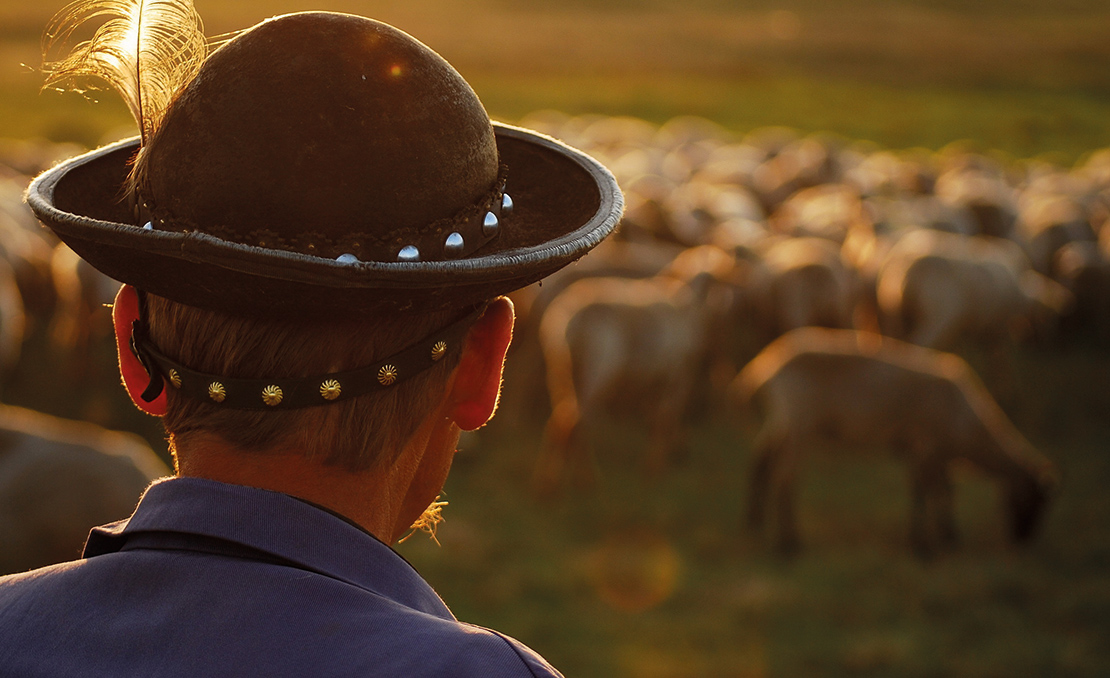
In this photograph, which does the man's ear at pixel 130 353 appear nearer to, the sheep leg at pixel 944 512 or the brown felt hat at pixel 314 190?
the brown felt hat at pixel 314 190

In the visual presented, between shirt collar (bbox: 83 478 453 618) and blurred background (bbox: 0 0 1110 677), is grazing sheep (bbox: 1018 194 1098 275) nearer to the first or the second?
blurred background (bbox: 0 0 1110 677)

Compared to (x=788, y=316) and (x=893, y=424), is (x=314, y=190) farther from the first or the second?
(x=788, y=316)

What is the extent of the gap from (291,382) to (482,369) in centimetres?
28

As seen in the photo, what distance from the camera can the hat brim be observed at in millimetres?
1121

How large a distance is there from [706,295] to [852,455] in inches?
85.9

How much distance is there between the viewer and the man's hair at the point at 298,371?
118 centimetres

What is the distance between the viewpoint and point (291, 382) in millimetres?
1168

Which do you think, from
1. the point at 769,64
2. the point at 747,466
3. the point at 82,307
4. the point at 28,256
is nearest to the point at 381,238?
the point at 747,466

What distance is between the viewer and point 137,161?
1.35 m

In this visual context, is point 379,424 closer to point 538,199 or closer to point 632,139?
point 538,199

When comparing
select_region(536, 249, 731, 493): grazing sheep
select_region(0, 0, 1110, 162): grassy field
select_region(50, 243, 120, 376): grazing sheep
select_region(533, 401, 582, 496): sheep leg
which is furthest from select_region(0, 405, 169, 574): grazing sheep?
select_region(0, 0, 1110, 162): grassy field

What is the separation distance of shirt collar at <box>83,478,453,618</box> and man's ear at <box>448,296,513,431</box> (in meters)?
0.28

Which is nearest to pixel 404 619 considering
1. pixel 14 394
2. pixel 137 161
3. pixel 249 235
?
pixel 249 235

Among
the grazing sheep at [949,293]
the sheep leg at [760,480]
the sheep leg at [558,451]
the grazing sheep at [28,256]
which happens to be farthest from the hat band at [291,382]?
the grazing sheep at [28,256]
